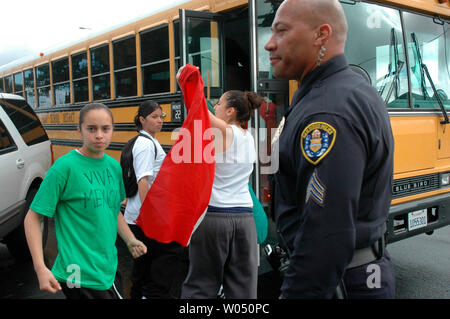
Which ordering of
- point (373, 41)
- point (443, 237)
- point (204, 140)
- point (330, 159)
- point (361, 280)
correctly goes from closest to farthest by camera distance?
point (330, 159), point (361, 280), point (204, 140), point (373, 41), point (443, 237)

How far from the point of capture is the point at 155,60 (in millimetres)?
5508

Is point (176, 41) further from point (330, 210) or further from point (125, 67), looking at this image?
point (330, 210)

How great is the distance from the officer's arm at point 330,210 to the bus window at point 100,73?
5.70 metres

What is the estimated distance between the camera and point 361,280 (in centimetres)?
142

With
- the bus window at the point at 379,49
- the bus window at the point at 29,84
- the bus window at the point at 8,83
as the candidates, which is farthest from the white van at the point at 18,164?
the bus window at the point at 8,83

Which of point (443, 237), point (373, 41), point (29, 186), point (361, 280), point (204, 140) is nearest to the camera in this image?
point (361, 280)

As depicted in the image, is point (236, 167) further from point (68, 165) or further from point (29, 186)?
point (29, 186)

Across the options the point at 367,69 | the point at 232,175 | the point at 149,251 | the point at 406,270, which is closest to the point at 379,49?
the point at 367,69

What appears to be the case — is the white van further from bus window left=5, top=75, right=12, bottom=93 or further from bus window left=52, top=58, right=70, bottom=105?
bus window left=5, top=75, right=12, bottom=93

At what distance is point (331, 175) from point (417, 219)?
11.4 feet

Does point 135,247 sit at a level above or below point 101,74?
below

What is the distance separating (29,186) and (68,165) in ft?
9.11

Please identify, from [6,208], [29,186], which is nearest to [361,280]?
[6,208]

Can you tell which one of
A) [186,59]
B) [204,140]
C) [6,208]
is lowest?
[6,208]
